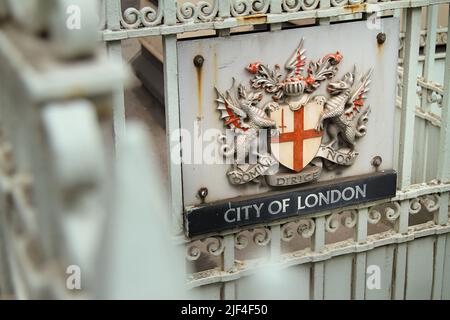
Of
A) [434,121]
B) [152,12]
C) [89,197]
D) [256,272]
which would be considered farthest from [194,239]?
[89,197]

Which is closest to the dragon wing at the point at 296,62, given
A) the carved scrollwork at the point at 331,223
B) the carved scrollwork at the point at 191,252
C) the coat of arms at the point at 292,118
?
the coat of arms at the point at 292,118

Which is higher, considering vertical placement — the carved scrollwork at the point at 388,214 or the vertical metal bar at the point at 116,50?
the vertical metal bar at the point at 116,50

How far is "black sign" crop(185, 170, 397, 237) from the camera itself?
5.14 meters

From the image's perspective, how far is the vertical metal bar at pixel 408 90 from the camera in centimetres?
552

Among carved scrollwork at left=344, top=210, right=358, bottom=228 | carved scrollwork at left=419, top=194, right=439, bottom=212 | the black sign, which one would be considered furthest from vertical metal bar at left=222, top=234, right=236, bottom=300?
carved scrollwork at left=419, top=194, right=439, bottom=212

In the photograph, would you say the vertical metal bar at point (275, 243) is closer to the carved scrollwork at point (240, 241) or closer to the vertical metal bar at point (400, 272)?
the carved scrollwork at point (240, 241)

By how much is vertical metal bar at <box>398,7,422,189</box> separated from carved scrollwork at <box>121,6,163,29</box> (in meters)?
1.78

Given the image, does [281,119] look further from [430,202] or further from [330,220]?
[430,202]

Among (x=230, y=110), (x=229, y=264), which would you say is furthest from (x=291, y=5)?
(x=229, y=264)

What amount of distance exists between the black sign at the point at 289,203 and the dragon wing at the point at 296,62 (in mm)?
765

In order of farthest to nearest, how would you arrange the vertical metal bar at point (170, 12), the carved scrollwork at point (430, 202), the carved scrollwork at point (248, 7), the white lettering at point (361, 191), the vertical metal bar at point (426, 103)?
1. the vertical metal bar at point (426, 103)
2. the carved scrollwork at point (430, 202)
3. the white lettering at point (361, 191)
4. the carved scrollwork at point (248, 7)
5. the vertical metal bar at point (170, 12)

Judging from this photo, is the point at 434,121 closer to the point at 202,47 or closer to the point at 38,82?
the point at 202,47

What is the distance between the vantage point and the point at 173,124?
4.93m

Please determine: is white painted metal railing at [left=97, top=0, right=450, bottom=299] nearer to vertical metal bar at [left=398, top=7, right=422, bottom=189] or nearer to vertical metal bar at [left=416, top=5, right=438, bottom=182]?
vertical metal bar at [left=398, top=7, right=422, bottom=189]
